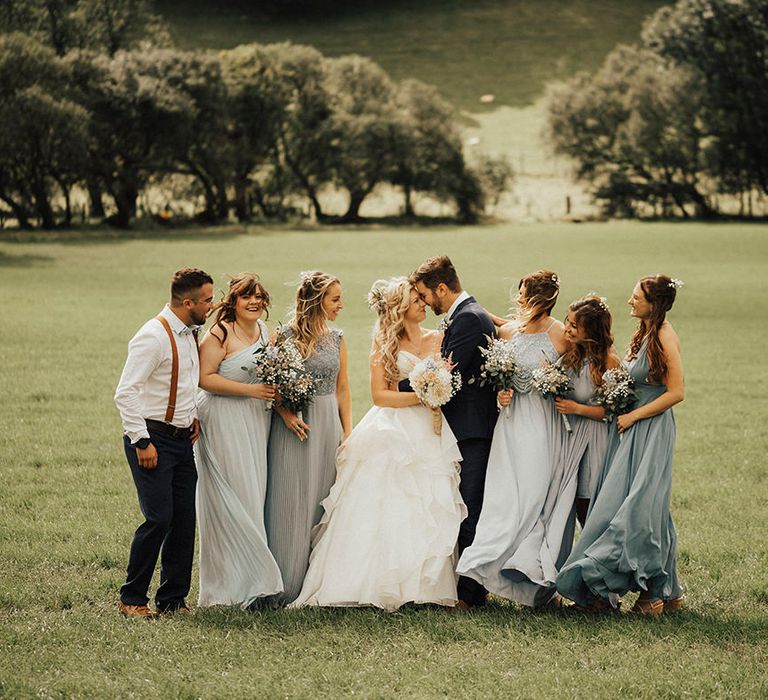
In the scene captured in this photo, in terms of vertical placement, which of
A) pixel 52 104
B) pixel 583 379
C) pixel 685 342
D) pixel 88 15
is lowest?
pixel 685 342

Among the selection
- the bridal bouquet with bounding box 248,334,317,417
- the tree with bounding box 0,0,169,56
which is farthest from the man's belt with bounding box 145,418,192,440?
the tree with bounding box 0,0,169,56

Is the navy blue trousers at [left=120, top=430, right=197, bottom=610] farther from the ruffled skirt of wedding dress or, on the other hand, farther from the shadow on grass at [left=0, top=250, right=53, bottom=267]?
the shadow on grass at [left=0, top=250, right=53, bottom=267]

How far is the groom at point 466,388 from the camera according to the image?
7.75 metres

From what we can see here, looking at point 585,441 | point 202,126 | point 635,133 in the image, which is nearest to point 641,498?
point 585,441

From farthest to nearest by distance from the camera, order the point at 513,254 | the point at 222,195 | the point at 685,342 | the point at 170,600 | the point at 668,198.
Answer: the point at 668,198 < the point at 222,195 < the point at 513,254 < the point at 685,342 < the point at 170,600

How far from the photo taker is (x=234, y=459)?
25.4ft

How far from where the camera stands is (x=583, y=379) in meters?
7.85

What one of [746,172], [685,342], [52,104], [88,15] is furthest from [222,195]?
[685,342]

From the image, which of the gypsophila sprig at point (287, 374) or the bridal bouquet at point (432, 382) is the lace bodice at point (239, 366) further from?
the bridal bouquet at point (432, 382)

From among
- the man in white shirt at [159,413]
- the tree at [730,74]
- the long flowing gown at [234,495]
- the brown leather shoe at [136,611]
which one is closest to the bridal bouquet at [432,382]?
the long flowing gown at [234,495]

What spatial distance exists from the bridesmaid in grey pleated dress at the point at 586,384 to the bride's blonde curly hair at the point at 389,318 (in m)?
1.22

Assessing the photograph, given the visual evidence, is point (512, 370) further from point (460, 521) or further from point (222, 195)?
point (222, 195)

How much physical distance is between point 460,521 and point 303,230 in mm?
50699

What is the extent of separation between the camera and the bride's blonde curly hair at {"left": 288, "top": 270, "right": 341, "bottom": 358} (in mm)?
7883
